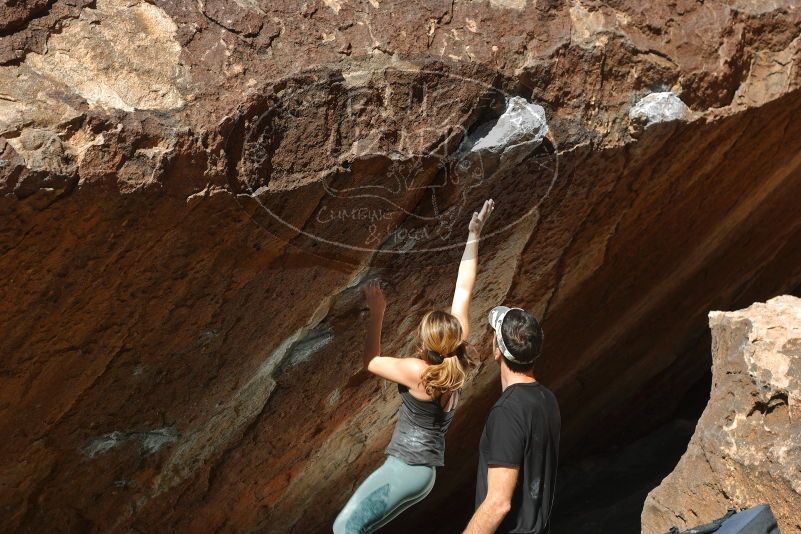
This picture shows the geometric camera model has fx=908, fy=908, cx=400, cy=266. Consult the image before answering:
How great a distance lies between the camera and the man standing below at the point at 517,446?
2.49 metres

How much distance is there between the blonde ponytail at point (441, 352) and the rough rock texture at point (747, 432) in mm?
916

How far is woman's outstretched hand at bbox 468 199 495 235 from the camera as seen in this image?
3.04 m

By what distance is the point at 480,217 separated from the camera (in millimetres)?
3070

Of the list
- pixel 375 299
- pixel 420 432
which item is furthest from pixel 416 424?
pixel 375 299

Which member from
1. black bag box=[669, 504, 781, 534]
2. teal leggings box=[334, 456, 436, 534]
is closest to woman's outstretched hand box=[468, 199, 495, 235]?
teal leggings box=[334, 456, 436, 534]

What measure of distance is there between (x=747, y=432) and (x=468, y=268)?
102cm

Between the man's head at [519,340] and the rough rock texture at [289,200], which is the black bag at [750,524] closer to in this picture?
the man's head at [519,340]

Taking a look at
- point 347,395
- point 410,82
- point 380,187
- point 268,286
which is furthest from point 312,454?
point 410,82

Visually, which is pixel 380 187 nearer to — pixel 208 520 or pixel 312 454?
pixel 312 454

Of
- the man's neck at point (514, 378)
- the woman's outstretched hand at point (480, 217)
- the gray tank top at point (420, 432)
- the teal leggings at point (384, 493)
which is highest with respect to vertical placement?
the woman's outstretched hand at point (480, 217)

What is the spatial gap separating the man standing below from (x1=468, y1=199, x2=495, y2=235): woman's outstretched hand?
0.46m

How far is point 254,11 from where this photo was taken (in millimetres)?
2652

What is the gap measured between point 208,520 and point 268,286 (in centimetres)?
120

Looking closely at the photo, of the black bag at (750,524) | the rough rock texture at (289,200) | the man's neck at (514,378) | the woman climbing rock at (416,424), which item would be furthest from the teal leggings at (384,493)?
the black bag at (750,524)
